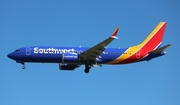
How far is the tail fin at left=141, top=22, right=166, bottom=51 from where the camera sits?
66188 mm

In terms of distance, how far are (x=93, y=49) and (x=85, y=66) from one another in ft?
15.5

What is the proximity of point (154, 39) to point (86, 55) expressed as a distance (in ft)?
45.6

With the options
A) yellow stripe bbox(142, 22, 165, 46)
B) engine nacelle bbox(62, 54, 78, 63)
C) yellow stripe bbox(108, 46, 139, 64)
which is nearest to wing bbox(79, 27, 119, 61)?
engine nacelle bbox(62, 54, 78, 63)

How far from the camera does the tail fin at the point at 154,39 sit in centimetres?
6619

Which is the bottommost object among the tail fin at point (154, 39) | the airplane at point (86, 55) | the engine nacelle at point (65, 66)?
the engine nacelle at point (65, 66)

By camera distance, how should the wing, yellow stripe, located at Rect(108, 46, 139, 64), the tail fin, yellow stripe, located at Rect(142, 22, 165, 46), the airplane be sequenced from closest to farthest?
the wing
the airplane
yellow stripe, located at Rect(108, 46, 139, 64)
the tail fin
yellow stripe, located at Rect(142, 22, 165, 46)

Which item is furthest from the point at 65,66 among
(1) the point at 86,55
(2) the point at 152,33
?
(2) the point at 152,33

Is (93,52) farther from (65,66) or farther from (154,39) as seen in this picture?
(154,39)

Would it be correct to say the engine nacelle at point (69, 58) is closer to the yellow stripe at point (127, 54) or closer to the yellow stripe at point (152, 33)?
the yellow stripe at point (127, 54)

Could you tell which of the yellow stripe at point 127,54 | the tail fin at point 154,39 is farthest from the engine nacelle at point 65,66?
the tail fin at point 154,39

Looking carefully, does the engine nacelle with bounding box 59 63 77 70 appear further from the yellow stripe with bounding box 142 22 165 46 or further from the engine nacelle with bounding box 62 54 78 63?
the yellow stripe with bounding box 142 22 165 46

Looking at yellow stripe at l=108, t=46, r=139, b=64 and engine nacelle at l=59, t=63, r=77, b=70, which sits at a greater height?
yellow stripe at l=108, t=46, r=139, b=64

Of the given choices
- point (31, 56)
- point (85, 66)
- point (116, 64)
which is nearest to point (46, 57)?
point (31, 56)

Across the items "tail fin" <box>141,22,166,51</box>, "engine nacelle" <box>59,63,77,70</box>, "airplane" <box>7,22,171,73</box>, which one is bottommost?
"engine nacelle" <box>59,63,77,70</box>
